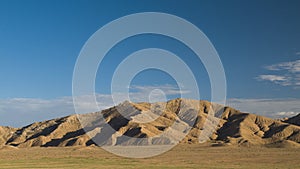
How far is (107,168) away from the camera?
80.8 m

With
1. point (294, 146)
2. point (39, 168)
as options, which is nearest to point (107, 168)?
point (39, 168)

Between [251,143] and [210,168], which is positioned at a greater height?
[251,143]

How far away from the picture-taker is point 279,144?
181 meters

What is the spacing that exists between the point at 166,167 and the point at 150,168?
13.2ft

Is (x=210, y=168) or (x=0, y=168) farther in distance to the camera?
(x=0, y=168)

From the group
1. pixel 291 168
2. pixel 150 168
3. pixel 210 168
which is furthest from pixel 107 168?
pixel 291 168

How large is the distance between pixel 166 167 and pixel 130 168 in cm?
708

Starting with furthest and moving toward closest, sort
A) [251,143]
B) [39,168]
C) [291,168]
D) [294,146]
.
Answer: [251,143]
[294,146]
[39,168]
[291,168]

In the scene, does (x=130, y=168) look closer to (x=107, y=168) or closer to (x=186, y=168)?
(x=107, y=168)

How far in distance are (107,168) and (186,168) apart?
48.6 ft

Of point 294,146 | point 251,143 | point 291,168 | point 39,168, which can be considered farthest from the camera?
point 251,143

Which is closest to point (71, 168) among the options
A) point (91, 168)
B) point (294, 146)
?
point (91, 168)

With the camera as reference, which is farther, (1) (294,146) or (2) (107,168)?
(1) (294,146)

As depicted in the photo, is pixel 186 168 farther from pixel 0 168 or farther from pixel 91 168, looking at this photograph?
pixel 0 168
